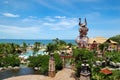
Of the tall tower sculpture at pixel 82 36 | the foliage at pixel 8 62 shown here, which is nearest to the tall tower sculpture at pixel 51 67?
the tall tower sculpture at pixel 82 36

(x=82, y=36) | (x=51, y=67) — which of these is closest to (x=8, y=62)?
(x=51, y=67)

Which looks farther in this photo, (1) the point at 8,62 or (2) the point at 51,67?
(1) the point at 8,62

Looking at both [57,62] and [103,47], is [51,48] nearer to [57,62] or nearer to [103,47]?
[103,47]

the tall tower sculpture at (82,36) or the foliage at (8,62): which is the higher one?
the tall tower sculpture at (82,36)

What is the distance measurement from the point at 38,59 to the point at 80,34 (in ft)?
43.9

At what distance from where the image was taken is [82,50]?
32594 millimetres

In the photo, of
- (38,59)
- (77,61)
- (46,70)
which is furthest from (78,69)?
(38,59)

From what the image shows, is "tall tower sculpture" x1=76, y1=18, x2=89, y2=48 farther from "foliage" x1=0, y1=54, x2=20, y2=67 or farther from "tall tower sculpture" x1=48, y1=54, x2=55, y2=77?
"foliage" x1=0, y1=54, x2=20, y2=67

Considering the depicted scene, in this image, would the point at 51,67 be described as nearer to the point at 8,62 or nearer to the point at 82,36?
the point at 82,36

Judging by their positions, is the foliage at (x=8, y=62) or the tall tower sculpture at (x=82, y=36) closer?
the tall tower sculpture at (x=82, y=36)

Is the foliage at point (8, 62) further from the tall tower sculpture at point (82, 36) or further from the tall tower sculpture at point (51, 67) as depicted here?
the tall tower sculpture at point (82, 36)

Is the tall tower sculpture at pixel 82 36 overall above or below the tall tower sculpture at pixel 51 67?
above

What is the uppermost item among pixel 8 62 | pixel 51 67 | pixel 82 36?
pixel 82 36

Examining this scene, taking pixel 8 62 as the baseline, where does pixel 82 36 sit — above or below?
above
